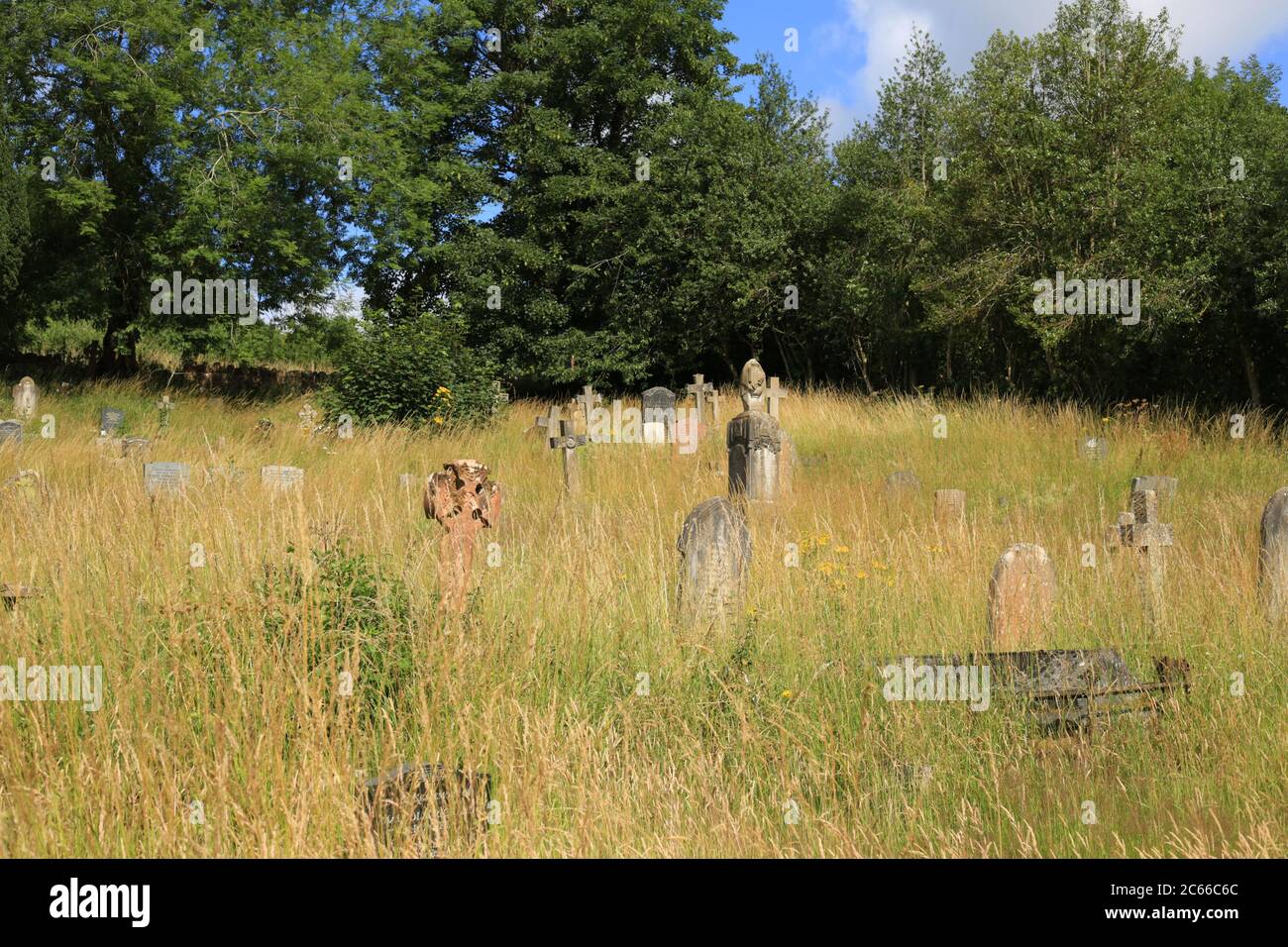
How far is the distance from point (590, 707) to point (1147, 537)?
3644 mm

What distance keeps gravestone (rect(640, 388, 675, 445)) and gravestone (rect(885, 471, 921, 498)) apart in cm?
512

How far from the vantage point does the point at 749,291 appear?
24781 millimetres

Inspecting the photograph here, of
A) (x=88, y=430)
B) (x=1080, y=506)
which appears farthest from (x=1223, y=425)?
(x=88, y=430)

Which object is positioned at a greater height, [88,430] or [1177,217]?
[1177,217]

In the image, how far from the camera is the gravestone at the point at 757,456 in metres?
9.80

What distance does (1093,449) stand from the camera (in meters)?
12.7

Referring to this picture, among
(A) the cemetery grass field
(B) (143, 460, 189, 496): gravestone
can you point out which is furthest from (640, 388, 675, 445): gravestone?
(A) the cemetery grass field

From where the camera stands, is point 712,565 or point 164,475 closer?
point 712,565

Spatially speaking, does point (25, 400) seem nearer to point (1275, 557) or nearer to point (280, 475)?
point (280, 475)

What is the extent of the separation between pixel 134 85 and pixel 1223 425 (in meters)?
18.4

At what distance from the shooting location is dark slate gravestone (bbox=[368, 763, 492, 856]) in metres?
3.25

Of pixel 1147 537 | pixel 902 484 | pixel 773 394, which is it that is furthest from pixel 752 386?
pixel 773 394

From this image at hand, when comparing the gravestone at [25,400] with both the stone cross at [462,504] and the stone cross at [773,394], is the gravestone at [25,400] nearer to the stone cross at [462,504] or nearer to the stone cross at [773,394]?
the stone cross at [773,394]
